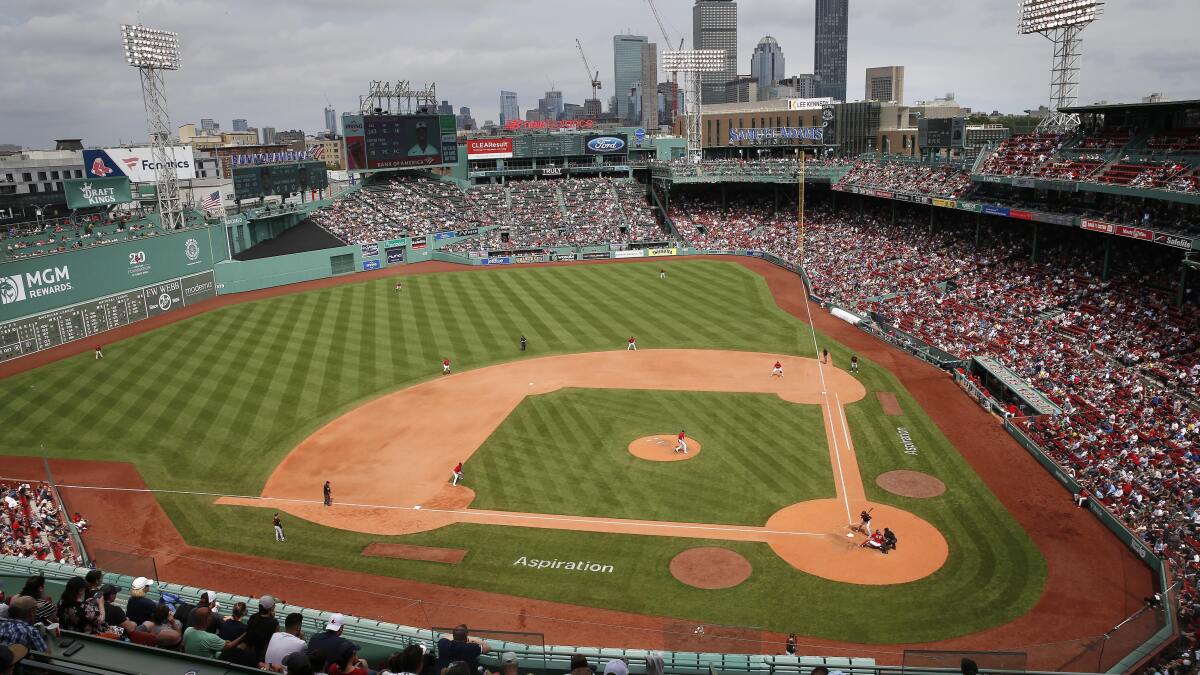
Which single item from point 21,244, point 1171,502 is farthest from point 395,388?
point 1171,502

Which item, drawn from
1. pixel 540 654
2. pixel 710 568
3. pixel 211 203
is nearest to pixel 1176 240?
pixel 710 568

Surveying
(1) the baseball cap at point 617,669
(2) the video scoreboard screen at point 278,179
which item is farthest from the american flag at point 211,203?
(1) the baseball cap at point 617,669

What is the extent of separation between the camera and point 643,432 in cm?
3325

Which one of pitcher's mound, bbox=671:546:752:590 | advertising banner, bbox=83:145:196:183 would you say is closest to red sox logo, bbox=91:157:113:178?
advertising banner, bbox=83:145:196:183

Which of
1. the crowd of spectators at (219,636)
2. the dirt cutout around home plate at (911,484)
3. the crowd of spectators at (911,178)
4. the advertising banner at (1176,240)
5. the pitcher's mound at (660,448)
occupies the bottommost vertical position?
the dirt cutout around home plate at (911,484)

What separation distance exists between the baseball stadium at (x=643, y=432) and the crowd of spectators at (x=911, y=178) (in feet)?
1.31

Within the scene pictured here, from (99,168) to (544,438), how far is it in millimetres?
42813

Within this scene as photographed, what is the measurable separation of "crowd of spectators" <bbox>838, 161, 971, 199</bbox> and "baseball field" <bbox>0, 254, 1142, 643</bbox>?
54.9ft

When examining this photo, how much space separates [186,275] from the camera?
5659 cm

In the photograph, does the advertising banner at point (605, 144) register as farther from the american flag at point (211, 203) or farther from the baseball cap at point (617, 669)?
the baseball cap at point (617, 669)

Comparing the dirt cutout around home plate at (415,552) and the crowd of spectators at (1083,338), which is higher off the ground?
the crowd of spectators at (1083,338)

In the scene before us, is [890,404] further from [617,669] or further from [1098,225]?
[617,669]

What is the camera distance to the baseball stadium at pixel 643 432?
1972 centimetres

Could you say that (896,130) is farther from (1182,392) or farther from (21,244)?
(21,244)
